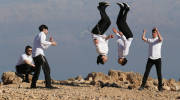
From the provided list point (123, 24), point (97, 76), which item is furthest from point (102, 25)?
point (97, 76)

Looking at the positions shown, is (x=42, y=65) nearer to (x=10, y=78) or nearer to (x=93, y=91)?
(x=93, y=91)

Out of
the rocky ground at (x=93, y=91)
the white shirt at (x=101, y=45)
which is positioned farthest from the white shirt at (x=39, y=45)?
the white shirt at (x=101, y=45)

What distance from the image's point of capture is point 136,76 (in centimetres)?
2339

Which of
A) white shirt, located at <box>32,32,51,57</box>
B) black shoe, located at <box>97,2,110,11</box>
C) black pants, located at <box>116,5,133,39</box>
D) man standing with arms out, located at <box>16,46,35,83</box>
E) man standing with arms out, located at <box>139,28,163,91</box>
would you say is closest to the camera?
black pants, located at <box>116,5,133,39</box>

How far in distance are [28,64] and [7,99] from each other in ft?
20.7

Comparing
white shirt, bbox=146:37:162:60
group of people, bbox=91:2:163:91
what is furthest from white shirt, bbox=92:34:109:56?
white shirt, bbox=146:37:162:60

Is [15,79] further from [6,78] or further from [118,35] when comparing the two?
[118,35]

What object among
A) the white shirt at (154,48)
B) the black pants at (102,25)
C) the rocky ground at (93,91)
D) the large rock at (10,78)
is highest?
the black pants at (102,25)

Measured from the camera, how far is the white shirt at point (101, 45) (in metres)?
13.7

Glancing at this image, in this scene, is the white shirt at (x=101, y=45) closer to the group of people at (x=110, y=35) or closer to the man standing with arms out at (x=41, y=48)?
the group of people at (x=110, y=35)

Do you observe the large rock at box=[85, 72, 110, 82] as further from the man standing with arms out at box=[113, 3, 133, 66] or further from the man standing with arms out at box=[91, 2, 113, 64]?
the man standing with arms out at box=[91, 2, 113, 64]

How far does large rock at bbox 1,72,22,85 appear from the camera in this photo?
2097 cm

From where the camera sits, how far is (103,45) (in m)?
13.8

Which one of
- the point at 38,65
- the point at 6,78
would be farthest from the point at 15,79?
the point at 38,65
